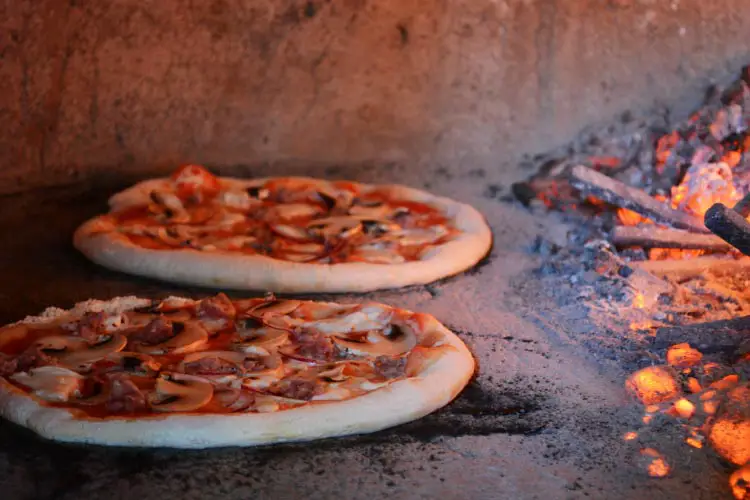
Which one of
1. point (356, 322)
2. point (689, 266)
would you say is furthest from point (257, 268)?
point (689, 266)

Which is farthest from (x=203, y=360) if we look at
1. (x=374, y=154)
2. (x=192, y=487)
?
(x=374, y=154)

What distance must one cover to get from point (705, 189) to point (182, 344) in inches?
114

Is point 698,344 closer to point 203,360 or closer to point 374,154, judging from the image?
point 203,360

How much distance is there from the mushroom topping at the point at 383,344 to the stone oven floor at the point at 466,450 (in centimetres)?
29

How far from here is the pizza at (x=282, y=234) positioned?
4008 mm

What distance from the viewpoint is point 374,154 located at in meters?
5.54

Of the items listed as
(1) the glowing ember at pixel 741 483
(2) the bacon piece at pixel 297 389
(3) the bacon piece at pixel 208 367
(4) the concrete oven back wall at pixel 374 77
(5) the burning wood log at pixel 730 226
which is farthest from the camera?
(4) the concrete oven back wall at pixel 374 77

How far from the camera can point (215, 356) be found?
125 inches

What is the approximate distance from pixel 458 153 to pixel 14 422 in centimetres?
337

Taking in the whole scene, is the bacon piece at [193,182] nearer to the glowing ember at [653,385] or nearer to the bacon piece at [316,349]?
the bacon piece at [316,349]

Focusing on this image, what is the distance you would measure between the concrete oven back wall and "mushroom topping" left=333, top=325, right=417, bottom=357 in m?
2.16

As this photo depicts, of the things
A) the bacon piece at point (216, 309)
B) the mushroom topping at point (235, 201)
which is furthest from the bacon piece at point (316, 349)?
the mushroom topping at point (235, 201)

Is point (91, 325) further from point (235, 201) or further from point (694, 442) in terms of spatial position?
point (694, 442)

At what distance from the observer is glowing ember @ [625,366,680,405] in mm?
3178
